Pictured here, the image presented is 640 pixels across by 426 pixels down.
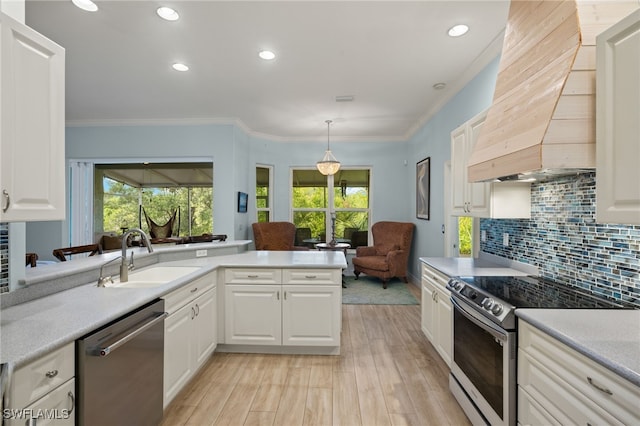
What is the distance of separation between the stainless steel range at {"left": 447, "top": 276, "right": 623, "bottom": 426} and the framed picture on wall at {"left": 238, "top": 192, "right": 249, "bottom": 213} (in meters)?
3.88

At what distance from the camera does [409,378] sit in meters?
2.40

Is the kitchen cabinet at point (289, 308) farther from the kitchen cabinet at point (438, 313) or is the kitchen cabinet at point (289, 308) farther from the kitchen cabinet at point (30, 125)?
the kitchen cabinet at point (30, 125)

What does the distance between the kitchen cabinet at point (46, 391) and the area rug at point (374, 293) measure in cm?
346

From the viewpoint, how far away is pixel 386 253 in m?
5.70

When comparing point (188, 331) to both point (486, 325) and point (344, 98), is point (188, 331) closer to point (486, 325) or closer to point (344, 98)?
point (486, 325)

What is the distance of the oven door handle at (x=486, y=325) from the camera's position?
1.52m

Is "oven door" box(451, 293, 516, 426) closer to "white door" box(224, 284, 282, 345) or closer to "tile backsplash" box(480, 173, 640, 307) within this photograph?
"tile backsplash" box(480, 173, 640, 307)

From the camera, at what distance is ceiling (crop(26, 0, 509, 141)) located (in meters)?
2.29

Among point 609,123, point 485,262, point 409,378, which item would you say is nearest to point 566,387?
point 609,123

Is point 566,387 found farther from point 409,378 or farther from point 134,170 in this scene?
point 134,170

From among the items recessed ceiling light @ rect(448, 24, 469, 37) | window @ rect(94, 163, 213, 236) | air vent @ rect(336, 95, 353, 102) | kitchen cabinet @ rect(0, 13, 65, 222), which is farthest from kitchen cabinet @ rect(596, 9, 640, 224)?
window @ rect(94, 163, 213, 236)

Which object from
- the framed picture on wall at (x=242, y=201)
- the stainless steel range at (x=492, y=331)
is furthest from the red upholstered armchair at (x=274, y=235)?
the stainless steel range at (x=492, y=331)

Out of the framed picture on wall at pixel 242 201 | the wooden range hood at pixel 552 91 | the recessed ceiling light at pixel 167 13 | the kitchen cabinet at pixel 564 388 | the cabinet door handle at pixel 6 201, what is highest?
the recessed ceiling light at pixel 167 13

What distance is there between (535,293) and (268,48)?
2.86 meters
